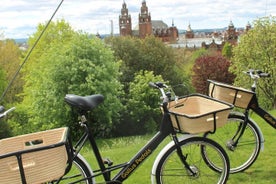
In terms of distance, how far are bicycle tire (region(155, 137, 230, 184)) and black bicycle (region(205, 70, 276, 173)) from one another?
276 millimetres

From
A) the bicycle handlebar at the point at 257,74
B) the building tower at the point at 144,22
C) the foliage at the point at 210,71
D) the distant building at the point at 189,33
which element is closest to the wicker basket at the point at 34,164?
the bicycle handlebar at the point at 257,74

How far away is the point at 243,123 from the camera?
12.2ft

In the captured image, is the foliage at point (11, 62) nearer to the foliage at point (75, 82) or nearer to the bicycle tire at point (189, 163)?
the foliage at point (75, 82)

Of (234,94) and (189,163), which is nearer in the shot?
(189,163)

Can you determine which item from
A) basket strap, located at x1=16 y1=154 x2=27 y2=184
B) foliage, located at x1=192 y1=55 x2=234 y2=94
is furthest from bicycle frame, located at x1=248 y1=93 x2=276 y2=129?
foliage, located at x1=192 y1=55 x2=234 y2=94

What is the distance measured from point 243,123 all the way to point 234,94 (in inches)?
13.6

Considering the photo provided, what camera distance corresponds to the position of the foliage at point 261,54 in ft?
64.0

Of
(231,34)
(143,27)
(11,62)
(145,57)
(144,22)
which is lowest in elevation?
(11,62)

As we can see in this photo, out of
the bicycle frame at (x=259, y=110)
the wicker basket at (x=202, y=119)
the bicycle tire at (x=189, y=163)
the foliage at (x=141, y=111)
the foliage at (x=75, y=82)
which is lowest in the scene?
the foliage at (x=141, y=111)

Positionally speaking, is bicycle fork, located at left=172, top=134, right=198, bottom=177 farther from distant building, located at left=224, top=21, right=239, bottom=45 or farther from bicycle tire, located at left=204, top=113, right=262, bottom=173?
distant building, located at left=224, top=21, right=239, bottom=45

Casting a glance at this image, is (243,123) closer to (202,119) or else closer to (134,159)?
(202,119)

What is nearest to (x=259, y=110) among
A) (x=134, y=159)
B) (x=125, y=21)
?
(x=134, y=159)

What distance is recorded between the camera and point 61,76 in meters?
16.5

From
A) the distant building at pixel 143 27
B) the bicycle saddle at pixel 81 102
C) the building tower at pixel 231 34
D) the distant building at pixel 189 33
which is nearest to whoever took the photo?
the bicycle saddle at pixel 81 102
